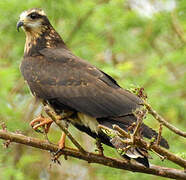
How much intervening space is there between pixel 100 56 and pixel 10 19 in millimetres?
1825

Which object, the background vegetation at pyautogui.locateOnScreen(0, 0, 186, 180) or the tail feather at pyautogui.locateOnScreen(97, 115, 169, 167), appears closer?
the tail feather at pyautogui.locateOnScreen(97, 115, 169, 167)

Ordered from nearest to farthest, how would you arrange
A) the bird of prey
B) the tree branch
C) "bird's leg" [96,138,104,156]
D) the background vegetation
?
the tree branch → "bird's leg" [96,138,104,156] → the bird of prey → the background vegetation

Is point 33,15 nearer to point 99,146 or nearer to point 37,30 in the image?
point 37,30

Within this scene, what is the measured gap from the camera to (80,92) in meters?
4.93

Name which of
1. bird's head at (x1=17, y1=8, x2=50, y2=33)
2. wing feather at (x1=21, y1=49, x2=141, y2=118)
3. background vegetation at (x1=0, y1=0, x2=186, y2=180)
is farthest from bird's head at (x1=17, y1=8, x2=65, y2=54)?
background vegetation at (x1=0, y1=0, x2=186, y2=180)

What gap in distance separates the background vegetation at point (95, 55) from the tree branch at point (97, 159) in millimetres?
2216

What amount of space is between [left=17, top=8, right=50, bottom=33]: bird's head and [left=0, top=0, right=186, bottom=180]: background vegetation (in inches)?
37.6

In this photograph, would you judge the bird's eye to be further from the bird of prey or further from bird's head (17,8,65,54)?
the bird of prey

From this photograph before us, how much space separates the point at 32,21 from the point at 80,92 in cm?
132

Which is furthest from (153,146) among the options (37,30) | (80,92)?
(37,30)

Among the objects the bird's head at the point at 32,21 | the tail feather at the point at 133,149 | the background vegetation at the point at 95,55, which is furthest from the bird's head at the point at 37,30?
the tail feather at the point at 133,149

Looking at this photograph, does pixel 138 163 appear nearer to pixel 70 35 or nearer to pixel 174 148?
pixel 174 148

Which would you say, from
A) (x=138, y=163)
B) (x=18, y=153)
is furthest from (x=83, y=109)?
→ (x=18, y=153)

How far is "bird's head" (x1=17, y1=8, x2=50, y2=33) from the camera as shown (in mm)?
5809
